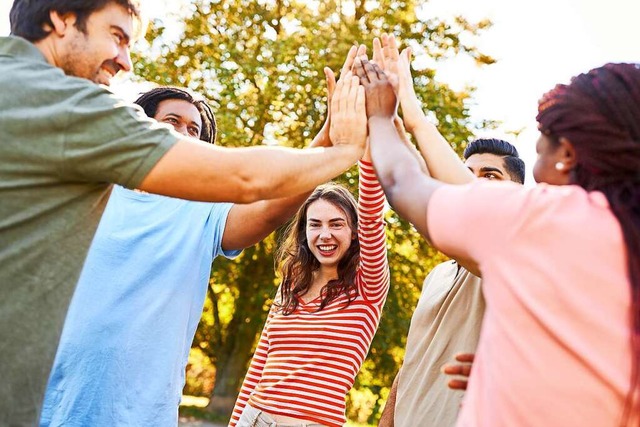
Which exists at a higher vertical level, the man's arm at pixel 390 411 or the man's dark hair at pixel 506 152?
the man's dark hair at pixel 506 152

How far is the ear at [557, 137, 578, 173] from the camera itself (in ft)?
6.86

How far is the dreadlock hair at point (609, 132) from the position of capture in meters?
1.92

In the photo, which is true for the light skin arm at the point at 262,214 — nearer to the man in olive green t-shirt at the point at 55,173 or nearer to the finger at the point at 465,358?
the man in olive green t-shirt at the point at 55,173

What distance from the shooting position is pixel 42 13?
254 cm

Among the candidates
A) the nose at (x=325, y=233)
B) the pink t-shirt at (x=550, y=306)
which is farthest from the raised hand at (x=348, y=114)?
the nose at (x=325, y=233)

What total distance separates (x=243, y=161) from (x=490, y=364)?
101 centimetres

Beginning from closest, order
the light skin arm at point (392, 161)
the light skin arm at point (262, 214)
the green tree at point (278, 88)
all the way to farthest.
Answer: the light skin arm at point (392, 161) < the light skin arm at point (262, 214) < the green tree at point (278, 88)

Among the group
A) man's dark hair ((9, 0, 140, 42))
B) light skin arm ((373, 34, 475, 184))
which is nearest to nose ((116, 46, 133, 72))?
man's dark hair ((9, 0, 140, 42))

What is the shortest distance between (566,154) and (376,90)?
1106 mm

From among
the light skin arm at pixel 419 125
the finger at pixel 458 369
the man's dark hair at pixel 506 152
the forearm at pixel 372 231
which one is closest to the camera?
the finger at pixel 458 369

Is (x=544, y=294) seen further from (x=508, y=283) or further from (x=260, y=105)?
(x=260, y=105)

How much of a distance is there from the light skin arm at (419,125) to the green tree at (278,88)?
37.8 feet

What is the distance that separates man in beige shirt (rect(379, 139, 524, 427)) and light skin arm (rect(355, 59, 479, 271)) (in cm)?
55

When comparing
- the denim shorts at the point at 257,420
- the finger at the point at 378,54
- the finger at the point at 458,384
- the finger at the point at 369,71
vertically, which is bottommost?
the denim shorts at the point at 257,420
